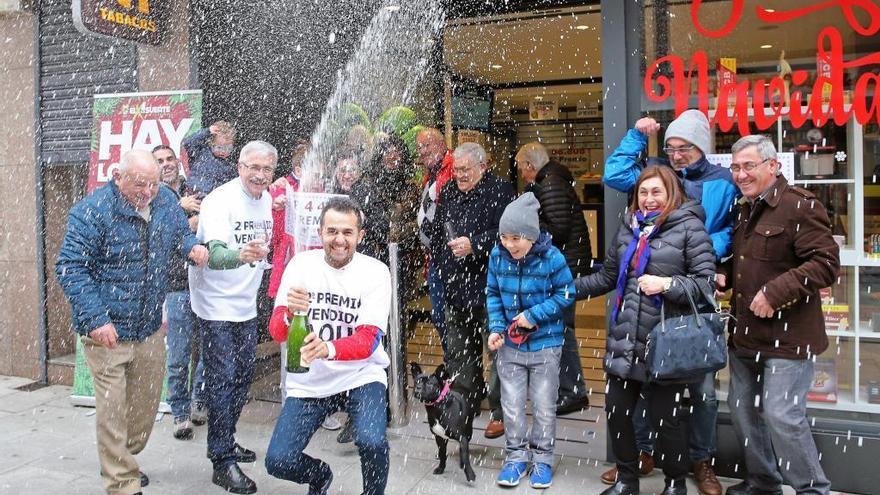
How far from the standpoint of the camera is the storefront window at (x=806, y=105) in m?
4.61

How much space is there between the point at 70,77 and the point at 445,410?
501 cm

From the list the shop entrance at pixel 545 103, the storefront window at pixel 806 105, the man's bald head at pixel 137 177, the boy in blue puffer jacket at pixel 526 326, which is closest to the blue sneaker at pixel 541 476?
the boy in blue puffer jacket at pixel 526 326

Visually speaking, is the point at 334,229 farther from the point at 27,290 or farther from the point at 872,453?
the point at 27,290

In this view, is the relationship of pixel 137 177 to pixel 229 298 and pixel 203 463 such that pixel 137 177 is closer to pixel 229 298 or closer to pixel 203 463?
pixel 229 298

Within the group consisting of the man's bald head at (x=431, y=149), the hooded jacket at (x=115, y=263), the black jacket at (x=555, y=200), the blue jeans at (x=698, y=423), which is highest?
the man's bald head at (x=431, y=149)

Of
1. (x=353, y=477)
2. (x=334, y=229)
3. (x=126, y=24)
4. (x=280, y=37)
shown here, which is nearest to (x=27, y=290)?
(x=126, y=24)

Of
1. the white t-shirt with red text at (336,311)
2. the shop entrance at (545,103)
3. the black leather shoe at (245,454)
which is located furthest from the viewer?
the shop entrance at (545,103)

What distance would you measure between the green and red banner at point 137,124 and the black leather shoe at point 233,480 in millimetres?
2615

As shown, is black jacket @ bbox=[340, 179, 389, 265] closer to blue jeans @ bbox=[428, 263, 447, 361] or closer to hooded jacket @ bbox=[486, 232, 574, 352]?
blue jeans @ bbox=[428, 263, 447, 361]

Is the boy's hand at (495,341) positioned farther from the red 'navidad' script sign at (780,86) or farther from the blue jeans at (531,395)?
the red 'navidad' script sign at (780,86)

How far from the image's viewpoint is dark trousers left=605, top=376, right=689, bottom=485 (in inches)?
161

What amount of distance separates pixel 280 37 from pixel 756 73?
448cm

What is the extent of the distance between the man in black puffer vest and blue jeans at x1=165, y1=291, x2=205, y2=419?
107 inches

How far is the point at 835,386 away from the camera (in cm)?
469
